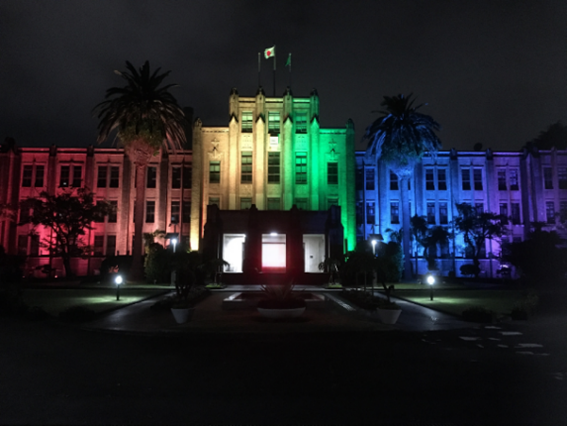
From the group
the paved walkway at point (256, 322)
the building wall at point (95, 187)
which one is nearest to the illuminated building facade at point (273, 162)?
the building wall at point (95, 187)

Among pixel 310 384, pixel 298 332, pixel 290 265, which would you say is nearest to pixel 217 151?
pixel 290 265

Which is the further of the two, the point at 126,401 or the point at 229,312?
the point at 229,312

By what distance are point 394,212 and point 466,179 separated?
10.4 meters

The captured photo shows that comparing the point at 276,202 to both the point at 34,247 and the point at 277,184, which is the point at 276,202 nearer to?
the point at 277,184

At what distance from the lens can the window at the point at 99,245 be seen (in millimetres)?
52231

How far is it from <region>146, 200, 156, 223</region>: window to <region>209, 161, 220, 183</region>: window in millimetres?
8373

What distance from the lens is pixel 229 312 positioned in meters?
18.5

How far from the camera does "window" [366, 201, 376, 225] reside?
54.1 m

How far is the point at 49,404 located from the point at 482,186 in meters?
56.5

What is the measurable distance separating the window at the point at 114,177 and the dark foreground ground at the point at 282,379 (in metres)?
43.9

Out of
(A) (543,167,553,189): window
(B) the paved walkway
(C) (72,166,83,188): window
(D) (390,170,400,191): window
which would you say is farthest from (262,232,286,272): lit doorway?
(A) (543,167,553,189): window

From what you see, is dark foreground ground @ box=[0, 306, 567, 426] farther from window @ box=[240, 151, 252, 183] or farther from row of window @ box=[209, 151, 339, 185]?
window @ box=[240, 151, 252, 183]

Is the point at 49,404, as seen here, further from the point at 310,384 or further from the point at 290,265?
the point at 290,265

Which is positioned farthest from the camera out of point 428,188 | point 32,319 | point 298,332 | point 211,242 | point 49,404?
point 428,188
